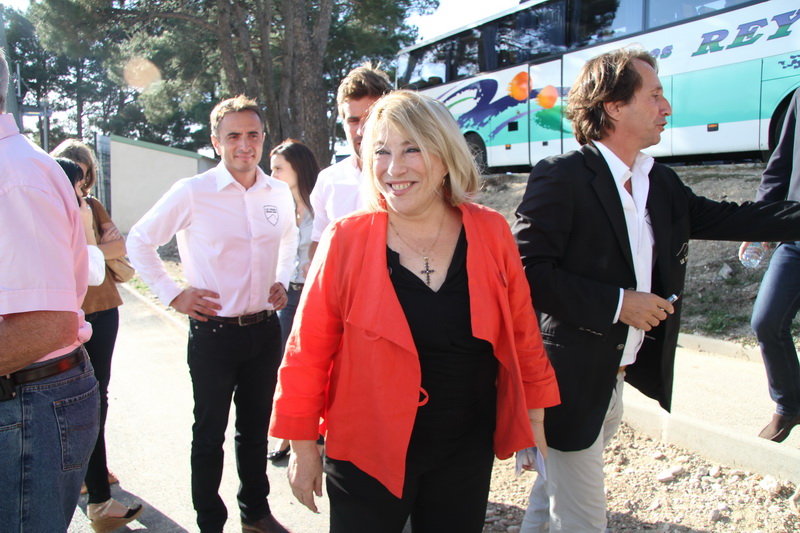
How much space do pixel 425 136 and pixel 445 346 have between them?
684mm

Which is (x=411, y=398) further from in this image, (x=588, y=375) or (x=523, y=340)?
(x=588, y=375)

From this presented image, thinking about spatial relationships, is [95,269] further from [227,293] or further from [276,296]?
[276,296]

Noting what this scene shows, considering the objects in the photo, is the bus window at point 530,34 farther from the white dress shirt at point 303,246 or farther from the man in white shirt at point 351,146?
the man in white shirt at point 351,146

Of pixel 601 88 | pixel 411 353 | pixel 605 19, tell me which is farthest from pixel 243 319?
pixel 605 19

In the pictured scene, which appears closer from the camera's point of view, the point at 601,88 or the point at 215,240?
the point at 601,88

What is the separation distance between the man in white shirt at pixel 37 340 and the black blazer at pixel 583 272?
153cm

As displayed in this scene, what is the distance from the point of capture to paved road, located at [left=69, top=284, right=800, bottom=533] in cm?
337

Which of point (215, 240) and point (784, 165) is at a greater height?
point (784, 165)

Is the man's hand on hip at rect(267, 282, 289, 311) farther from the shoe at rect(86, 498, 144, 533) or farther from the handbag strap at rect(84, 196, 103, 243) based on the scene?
the shoe at rect(86, 498, 144, 533)

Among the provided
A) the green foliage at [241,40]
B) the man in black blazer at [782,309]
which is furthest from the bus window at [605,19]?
the man in black blazer at [782,309]

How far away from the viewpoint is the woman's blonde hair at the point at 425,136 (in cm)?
198

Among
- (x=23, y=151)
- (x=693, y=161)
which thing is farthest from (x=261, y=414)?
(x=693, y=161)

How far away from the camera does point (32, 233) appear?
63.2 inches

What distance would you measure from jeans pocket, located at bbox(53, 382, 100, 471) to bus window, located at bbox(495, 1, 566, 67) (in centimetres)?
1124
